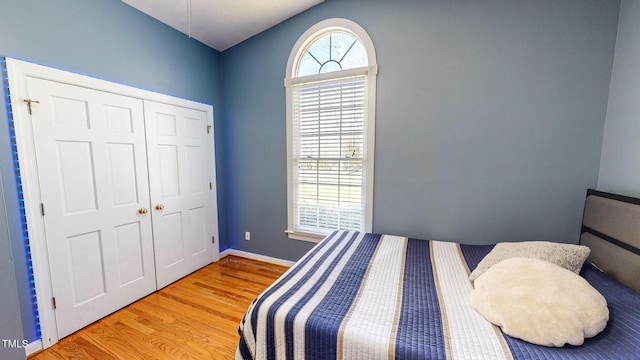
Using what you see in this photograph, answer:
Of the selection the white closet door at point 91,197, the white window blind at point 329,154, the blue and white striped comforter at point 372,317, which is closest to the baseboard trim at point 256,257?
the white window blind at point 329,154

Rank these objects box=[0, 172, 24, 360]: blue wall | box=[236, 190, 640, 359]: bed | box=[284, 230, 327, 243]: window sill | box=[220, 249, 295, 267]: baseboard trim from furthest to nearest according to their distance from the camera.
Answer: box=[220, 249, 295, 267]: baseboard trim, box=[284, 230, 327, 243]: window sill, box=[0, 172, 24, 360]: blue wall, box=[236, 190, 640, 359]: bed

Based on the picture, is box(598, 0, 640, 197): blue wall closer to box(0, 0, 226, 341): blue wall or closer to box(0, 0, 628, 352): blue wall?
box(0, 0, 628, 352): blue wall

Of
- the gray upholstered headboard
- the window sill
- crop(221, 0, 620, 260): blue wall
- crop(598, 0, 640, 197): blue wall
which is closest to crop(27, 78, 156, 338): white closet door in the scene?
the window sill

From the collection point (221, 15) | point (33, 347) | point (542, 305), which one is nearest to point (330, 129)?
point (221, 15)

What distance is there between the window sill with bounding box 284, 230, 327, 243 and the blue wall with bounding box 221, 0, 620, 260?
2.14ft

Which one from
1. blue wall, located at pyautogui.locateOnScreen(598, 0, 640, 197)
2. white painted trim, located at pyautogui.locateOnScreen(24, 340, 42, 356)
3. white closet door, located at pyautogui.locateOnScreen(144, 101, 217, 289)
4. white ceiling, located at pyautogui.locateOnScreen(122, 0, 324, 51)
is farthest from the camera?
white closet door, located at pyautogui.locateOnScreen(144, 101, 217, 289)

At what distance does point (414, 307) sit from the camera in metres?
1.15

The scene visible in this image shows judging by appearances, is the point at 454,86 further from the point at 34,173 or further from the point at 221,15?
the point at 34,173

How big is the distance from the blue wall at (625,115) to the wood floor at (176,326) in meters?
2.90

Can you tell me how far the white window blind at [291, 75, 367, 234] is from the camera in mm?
2410

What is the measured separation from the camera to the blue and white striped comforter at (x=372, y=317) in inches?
36.1

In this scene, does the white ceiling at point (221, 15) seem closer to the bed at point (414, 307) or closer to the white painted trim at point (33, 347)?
the bed at point (414, 307)

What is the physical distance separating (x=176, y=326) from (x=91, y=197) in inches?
49.1

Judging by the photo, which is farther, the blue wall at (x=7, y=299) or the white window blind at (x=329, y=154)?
the white window blind at (x=329, y=154)
